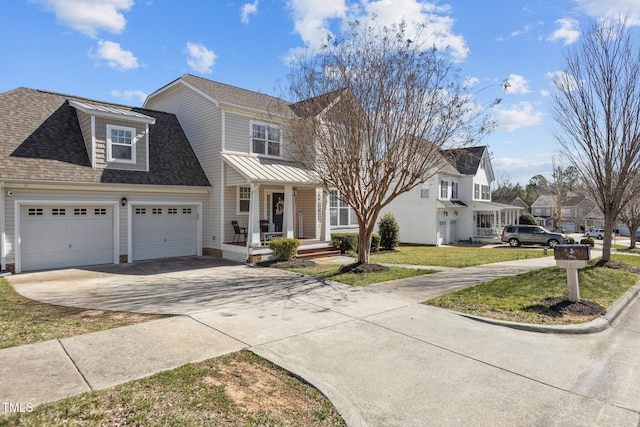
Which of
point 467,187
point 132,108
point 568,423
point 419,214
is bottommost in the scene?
point 568,423

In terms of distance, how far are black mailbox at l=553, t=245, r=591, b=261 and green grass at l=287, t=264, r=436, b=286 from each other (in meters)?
4.65

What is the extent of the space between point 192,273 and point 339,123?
6.87 metres

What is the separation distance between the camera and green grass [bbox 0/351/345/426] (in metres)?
3.50

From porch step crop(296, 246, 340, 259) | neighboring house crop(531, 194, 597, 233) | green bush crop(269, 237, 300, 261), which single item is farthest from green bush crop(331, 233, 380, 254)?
neighboring house crop(531, 194, 597, 233)

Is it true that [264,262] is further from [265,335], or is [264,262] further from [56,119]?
[56,119]

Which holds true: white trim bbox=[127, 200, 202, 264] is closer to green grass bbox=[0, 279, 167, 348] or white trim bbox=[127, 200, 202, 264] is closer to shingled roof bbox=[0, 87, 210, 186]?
shingled roof bbox=[0, 87, 210, 186]

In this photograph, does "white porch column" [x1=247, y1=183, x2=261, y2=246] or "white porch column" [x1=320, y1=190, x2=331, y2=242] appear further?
"white porch column" [x1=320, y1=190, x2=331, y2=242]

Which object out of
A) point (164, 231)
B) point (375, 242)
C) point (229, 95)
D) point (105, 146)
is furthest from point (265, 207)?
point (105, 146)

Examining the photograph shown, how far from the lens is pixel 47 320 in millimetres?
6707

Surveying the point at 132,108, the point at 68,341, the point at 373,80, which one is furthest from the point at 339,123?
the point at 132,108

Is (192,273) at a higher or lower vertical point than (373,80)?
lower

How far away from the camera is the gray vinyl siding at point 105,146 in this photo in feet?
45.4

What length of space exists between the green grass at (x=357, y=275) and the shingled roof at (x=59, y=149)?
684cm

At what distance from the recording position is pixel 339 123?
1150 centimetres
